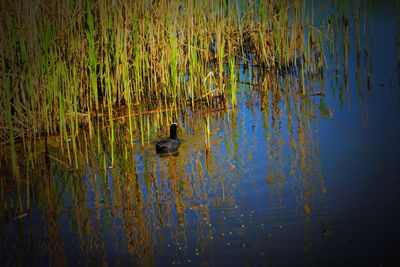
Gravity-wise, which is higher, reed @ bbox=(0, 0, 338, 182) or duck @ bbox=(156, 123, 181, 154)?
reed @ bbox=(0, 0, 338, 182)

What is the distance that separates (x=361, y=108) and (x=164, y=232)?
3.28 m

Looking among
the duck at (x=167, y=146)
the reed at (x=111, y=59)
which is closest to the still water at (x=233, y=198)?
the duck at (x=167, y=146)

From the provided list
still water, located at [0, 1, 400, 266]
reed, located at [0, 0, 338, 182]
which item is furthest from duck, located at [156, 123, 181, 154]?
reed, located at [0, 0, 338, 182]

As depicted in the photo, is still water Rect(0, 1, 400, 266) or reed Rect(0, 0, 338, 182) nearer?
still water Rect(0, 1, 400, 266)

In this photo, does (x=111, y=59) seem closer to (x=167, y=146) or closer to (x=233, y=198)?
(x=167, y=146)

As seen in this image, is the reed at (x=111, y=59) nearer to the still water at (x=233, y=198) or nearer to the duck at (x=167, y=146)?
the duck at (x=167, y=146)

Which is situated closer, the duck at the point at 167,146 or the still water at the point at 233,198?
the still water at the point at 233,198

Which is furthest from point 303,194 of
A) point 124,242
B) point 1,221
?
point 1,221

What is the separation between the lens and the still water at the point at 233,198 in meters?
2.81

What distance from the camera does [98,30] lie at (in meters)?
5.52

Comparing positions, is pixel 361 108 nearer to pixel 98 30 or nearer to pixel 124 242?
pixel 98 30

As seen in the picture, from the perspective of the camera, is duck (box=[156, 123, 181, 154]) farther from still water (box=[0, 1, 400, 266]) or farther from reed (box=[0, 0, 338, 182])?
reed (box=[0, 0, 338, 182])

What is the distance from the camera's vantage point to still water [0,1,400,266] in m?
2.81

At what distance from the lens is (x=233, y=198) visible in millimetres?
3479
